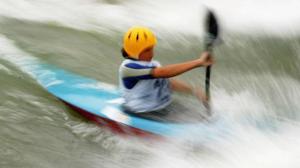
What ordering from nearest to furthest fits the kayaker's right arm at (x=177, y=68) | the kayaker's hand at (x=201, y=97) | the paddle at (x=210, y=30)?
the kayaker's right arm at (x=177, y=68)
the paddle at (x=210, y=30)
the kayaker's hand at (x=201, y=97)

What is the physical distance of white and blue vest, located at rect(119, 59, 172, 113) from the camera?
525 cm

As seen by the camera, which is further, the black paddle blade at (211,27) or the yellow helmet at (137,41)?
the black paddle blade at (211,27)

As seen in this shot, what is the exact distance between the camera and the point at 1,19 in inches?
397

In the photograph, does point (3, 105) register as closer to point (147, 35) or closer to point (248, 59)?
point (147, 35)

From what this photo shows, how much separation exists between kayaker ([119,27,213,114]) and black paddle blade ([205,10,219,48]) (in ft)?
0.70

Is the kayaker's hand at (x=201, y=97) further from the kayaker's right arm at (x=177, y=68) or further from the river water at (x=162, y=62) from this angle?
the kayaker's right arm at (x=177, y=68)

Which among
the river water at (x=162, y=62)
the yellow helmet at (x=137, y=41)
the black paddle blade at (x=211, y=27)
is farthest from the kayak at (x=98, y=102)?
the black paddle blade at (x=211, y=27)

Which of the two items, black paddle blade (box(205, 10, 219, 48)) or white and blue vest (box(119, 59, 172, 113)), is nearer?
white and blue vest (box(119, 59, 172, 113))

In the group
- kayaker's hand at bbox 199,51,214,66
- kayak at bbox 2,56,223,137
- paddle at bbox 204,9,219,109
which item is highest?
paddle at bbox 204,9,219,109

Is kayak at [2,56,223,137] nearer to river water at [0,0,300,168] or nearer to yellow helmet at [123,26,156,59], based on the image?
river water at [0,0,300,168]

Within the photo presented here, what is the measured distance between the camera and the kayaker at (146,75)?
510 centimetres

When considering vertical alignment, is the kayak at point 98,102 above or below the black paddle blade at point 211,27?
below

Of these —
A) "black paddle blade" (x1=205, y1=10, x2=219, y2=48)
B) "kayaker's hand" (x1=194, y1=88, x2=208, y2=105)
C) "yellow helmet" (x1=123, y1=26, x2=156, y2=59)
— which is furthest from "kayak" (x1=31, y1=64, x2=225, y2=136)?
"black paddle blade" (x1=205, y1=10, x2=219, y2=48)

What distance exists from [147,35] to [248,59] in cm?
332
